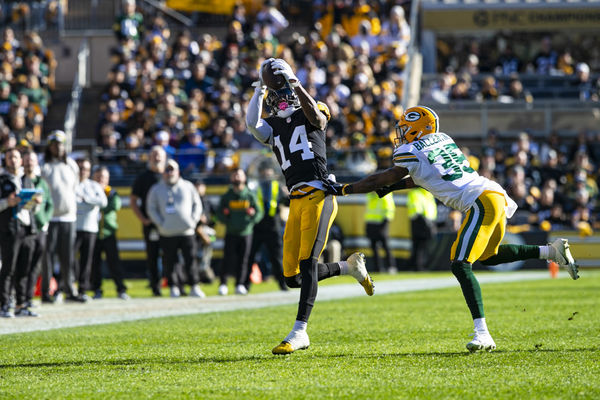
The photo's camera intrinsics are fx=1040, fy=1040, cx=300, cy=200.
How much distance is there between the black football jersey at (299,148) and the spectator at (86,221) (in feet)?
22.9

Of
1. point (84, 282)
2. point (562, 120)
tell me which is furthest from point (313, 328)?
point (562, 120)

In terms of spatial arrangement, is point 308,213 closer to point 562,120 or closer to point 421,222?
point 421,222

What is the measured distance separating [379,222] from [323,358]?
12.9 metres

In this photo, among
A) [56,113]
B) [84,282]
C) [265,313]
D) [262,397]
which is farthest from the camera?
[56,113]

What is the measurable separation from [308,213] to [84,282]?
7419mm

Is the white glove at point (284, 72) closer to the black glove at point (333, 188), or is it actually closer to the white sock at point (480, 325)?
the black glove at point (333, 188)

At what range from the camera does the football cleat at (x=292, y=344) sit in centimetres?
759

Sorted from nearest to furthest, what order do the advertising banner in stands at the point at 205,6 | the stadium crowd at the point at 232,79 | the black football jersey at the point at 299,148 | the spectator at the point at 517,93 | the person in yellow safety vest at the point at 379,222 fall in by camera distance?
the black football jersey at the point at 299,148 → the person in yellow safety vest at the point at 379,222 → the stadium crowd at the point at 232,79 → the spectator at the point at 517,93 → the advertising banner in stands at the point at 205,6

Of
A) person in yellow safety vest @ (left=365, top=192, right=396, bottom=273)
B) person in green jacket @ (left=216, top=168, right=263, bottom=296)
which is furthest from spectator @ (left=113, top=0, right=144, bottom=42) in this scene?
person in green jacket @ (left=216, top=168, right=263, bottom=296)

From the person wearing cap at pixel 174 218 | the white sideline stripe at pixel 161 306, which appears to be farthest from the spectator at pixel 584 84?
the person wearing cap at pixel 174 218

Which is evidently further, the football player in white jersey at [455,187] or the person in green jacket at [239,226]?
the person in green jacket at [239,226]

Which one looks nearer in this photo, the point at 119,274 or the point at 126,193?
the point at 119,274

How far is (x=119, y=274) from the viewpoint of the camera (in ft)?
50.1

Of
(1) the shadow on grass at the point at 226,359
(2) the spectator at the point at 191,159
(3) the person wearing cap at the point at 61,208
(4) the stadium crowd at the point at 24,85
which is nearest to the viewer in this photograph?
(1) the shadow on grass at the point at 226,359
